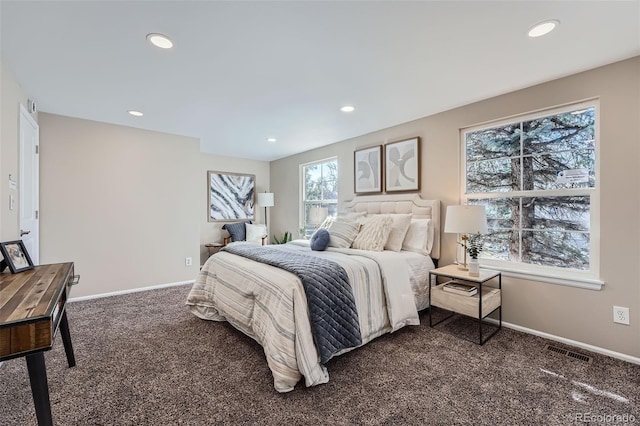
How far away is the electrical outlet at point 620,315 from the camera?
215cm

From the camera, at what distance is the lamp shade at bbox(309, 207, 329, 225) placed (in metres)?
4.71

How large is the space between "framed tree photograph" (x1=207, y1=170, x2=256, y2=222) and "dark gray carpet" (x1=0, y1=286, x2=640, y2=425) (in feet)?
10.7

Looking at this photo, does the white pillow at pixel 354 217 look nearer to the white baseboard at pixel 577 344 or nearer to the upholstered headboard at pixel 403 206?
the upholstered headboard at pixel 403 206

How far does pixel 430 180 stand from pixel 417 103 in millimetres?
908

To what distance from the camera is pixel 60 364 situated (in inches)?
83.0

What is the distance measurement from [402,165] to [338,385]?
8.78ft

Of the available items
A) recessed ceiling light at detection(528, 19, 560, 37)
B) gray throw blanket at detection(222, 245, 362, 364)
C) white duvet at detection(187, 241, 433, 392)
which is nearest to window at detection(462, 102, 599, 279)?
white duvet at detection(187, 241, 433, 392)

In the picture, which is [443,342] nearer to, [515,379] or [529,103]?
[515,379]

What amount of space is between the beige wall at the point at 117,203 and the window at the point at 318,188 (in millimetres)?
1930

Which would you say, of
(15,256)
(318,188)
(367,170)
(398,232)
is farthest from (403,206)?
(15,256)

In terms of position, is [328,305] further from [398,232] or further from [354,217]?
[354,217]

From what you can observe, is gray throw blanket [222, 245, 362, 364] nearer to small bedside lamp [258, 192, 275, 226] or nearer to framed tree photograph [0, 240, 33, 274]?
framed tree photograph [0, 240, 33, 274]

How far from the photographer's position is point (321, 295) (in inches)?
78.6

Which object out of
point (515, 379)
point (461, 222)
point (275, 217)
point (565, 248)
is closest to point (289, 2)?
point (461, 222)
